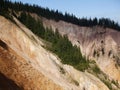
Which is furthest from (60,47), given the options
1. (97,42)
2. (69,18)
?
(69,18)

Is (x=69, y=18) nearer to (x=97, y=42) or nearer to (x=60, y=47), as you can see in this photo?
(x=97, y=42)

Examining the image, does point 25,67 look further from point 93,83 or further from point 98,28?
point 98,28

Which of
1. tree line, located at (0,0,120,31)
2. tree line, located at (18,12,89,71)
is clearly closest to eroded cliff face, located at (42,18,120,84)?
tree line, located at (0,0,120,31)

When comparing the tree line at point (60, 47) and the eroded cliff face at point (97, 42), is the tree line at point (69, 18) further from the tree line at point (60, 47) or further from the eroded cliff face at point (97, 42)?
the tree line at point (60, 47)

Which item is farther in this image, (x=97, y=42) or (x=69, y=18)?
(x=69, y=18)

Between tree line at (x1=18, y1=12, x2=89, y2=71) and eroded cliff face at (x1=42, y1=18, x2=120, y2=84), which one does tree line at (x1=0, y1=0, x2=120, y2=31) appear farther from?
tree line at (x1=18, y1=12, x2=89, y2=71)

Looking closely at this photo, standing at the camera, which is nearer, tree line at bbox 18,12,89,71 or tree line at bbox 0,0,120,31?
tree line at bbox 18,12,89,71

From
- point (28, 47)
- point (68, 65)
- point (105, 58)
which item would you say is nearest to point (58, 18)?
point (105, 58)

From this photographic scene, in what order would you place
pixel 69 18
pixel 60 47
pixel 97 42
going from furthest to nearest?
pixel 69 18 → pixel 97 42 → pixel 60 47
